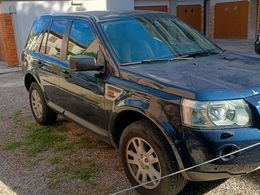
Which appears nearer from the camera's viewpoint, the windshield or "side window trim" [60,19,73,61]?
the windshield

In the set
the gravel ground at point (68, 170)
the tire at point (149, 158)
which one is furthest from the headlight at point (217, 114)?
the gravel ground at point (68, 170)

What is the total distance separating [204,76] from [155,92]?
1.55 ft

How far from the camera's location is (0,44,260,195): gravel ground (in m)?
3.23

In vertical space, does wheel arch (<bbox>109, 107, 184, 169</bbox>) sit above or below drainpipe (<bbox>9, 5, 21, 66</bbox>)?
below

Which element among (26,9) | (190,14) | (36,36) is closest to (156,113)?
(36,36)

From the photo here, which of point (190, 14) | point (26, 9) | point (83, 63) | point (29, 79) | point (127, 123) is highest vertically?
point (26, 9)

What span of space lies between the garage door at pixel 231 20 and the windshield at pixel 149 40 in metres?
14.6

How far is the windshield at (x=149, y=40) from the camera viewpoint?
11.3 ft

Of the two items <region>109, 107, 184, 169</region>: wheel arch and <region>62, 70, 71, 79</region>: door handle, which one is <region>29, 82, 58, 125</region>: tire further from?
<region>109, 107, 184, 169</region>: wheel arch

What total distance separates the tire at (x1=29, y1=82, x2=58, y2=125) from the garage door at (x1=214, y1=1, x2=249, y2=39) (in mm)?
14649

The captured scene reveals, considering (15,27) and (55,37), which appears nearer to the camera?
(55,37)

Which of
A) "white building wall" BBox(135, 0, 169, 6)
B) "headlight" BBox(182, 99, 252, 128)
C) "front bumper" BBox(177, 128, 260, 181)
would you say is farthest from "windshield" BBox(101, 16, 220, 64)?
"white building wall" BBox(135, 0, 169, 6)

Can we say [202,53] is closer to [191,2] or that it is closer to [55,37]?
[55,37]

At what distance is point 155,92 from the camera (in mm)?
2711
